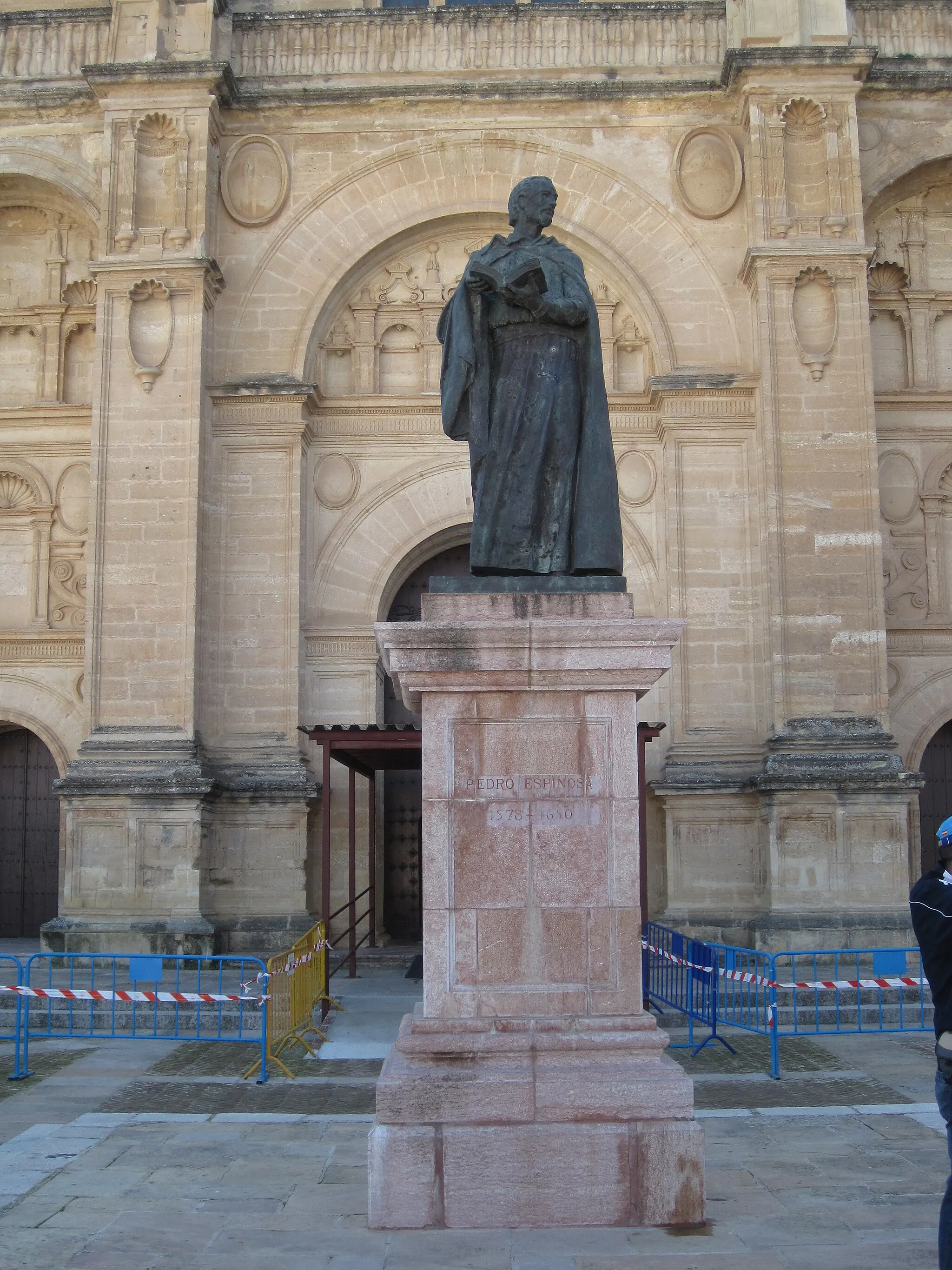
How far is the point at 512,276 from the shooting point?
730 cm

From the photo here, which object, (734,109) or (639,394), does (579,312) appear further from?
(734,109)

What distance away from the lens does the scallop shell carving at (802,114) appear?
693 inches

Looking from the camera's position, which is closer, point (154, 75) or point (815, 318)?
point (815, 318)

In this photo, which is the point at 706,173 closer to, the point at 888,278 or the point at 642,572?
the point at 888,278

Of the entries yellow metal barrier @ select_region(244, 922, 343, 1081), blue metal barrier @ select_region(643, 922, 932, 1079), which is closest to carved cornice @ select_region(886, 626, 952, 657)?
blue metal barrier @ select_region(643, 922, 932, 1079)

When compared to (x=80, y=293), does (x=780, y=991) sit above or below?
below

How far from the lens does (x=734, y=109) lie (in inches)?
719

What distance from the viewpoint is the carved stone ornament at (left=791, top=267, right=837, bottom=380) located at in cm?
1728

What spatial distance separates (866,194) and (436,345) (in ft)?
20.2

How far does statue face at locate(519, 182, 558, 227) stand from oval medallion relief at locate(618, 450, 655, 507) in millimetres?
10744

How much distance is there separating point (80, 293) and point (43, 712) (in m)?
6.05

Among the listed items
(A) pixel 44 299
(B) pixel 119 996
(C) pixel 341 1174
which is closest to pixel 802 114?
(A) pixel 44 299

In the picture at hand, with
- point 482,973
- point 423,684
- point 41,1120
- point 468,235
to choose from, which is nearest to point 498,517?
point 423,684

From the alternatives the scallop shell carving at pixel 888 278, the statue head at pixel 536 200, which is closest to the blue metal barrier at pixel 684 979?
the statue head at pixel 536 200
